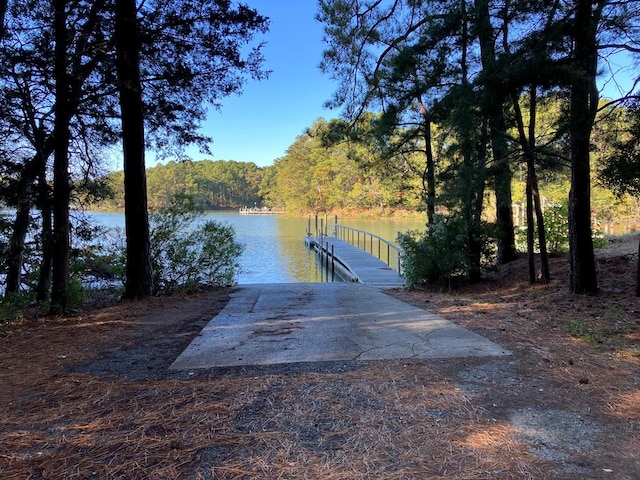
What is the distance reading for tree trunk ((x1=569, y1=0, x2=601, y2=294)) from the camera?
4.59 meters

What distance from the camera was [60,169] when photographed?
5215mm

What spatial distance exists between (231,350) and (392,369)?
1379 mm

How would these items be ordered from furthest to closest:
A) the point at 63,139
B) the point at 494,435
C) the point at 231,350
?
the point at 63,139 → the point at 231,350 → the point at 494,435

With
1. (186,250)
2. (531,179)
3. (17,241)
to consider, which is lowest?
(186,250)

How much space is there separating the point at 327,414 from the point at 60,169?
480cm

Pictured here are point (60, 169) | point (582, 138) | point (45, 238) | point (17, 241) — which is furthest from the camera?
point (17, 241)

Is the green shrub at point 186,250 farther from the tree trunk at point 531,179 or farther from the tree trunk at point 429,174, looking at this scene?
the tree trunk at point 531,179

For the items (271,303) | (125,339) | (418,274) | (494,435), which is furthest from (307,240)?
(494,435)

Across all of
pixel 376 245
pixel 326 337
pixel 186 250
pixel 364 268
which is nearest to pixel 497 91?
pixel 326 337

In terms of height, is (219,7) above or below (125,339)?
above

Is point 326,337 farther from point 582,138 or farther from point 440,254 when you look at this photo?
point 440,254

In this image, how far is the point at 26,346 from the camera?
3.84m

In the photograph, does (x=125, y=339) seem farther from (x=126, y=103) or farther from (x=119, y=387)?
(x=126, y=103)

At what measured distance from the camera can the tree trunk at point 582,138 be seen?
4.59 metres
